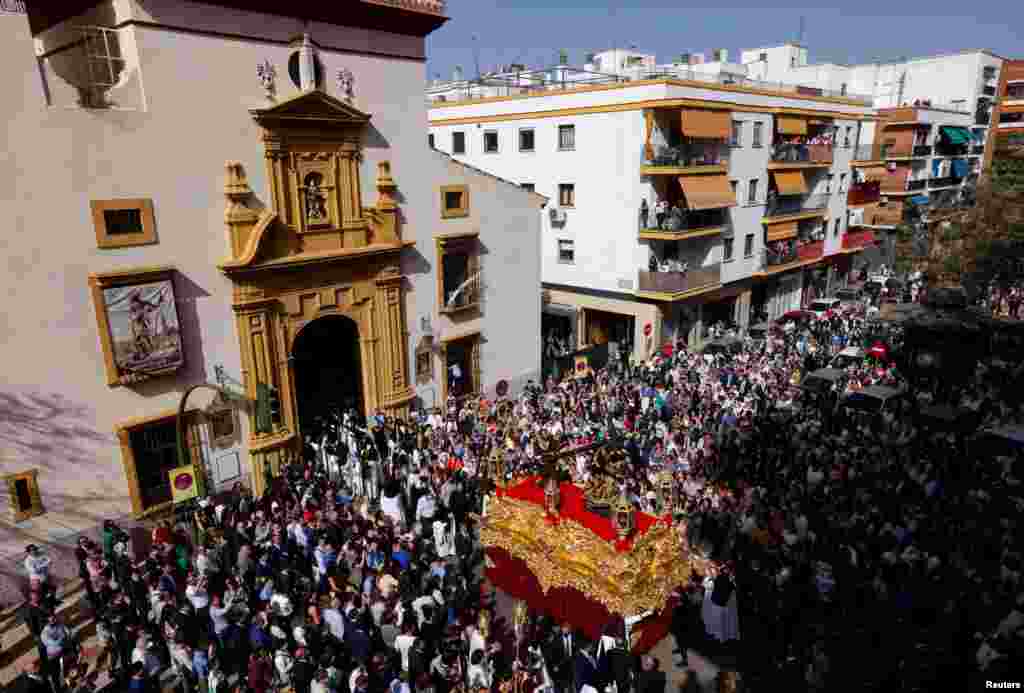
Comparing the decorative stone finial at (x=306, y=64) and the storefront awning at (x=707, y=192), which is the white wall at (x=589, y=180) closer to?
the storefront awning at (x=707, y=192)

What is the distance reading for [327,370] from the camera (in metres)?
19.3

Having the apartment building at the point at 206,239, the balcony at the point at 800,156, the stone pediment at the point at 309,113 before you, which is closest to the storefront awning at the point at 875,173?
the balcony at the point at 800,156

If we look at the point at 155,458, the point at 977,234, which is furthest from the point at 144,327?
the point at 977,234

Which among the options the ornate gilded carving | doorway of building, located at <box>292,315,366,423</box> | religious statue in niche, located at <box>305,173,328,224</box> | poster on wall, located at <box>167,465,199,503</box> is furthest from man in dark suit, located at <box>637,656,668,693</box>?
religious statue in niche, located at <box>305,173,328,224</box>

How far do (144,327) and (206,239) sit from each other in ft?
8.24

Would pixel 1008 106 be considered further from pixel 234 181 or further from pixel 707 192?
pixel 234 181

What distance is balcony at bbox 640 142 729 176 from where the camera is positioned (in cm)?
2742

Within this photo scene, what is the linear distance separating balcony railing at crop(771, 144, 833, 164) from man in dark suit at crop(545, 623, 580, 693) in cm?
3017

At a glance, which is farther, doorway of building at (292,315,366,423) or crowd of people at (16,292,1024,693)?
doorway of building at (292,315,366,423)

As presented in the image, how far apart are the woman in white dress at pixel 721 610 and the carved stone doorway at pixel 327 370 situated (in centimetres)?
1184

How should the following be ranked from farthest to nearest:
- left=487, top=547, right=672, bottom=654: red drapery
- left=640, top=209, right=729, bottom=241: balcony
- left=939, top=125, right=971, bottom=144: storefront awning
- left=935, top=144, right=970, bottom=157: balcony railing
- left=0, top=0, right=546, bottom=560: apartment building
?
left=935, top=144, right=970, bottom=157: balcony railing
left=939, top=125, right=971, bottom=144: storefront awning
left=640, top=209, right=729, bottom=241: balcony
left=0, top=0, right=546, bottom=560: apartment building
left=487, top=547, right=672, bottom=654: red drapery

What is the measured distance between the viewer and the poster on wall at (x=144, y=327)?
1420 centimetres

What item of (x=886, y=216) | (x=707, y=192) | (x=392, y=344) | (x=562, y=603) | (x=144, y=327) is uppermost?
(x=707, y=192)

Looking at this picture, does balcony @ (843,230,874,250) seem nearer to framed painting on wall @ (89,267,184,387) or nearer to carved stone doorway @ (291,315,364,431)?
carved stone doorway @ (291,315,364,431)
